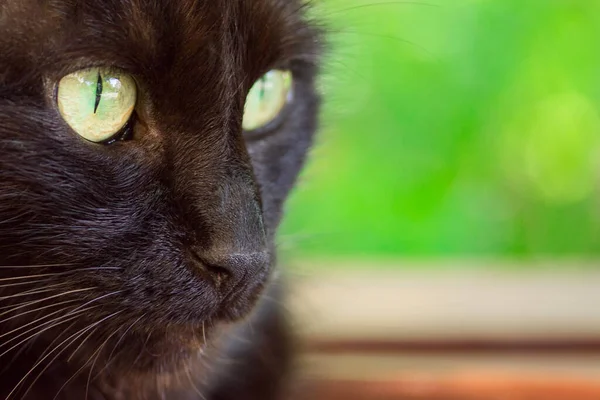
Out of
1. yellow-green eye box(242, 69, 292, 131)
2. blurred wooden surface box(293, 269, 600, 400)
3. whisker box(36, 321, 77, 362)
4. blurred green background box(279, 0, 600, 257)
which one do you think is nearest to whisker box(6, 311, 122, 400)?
whisker box(36, 321, 77, 362)

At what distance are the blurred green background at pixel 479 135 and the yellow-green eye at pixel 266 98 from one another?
39cm

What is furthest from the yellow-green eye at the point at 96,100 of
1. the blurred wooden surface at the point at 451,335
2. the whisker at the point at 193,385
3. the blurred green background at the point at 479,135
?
the blurred green background at the point at 479,135

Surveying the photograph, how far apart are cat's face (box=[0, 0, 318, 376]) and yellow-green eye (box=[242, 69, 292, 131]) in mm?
107

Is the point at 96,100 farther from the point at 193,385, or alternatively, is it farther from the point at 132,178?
the point at 193,385

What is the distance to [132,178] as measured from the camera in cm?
63

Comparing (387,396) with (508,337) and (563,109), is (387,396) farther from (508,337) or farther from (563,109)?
(563,109)

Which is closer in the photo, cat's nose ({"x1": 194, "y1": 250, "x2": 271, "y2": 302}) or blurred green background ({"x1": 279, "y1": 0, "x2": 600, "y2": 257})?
cat's nose ({"x1": 194, "y1": 250, "x2": 271, "y2": 302})

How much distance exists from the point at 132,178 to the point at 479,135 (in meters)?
0.88

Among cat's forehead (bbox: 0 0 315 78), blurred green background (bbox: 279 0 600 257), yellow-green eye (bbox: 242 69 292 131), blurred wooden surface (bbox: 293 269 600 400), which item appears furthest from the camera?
blurred green background (bbox: 279 0 600 257)

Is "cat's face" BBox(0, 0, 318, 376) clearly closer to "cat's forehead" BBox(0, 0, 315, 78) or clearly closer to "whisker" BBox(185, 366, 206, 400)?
"cat's forehead" BBox(0, 0, 315, 78)

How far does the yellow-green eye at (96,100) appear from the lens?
605mm

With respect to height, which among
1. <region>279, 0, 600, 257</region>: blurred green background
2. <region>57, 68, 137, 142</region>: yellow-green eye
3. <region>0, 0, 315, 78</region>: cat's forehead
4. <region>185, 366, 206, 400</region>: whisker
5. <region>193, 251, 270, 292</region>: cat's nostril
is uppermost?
<region>279, 0, 600, 257</region>: blurred green background

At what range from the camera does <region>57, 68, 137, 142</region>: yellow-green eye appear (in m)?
0.60

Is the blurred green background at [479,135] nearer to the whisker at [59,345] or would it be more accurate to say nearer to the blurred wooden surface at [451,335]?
the blurred wooden surface at [451,335]
